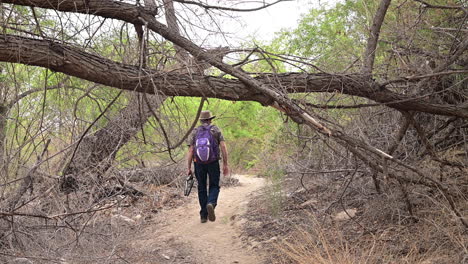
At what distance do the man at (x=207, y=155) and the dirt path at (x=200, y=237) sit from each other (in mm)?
397

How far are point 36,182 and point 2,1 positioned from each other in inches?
87.3

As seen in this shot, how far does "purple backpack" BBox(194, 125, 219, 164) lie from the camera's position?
6771mm

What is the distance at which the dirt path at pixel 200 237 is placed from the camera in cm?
568

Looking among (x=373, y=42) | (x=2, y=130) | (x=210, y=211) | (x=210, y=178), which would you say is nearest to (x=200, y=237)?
(x=210, y=211)

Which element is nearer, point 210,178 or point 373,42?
point 373,42

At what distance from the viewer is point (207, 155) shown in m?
6.77

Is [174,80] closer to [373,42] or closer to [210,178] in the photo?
[373,42]

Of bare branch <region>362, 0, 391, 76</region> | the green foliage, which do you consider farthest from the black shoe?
bare branch <region>362, 0, 391, 76</region>

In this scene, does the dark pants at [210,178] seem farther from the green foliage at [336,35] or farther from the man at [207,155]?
the green foliage at [336,35]

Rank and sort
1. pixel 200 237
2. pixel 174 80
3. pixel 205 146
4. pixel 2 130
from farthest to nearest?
pixel 205 146
pixel 200 237
pixel 2 130
pixel 174 80

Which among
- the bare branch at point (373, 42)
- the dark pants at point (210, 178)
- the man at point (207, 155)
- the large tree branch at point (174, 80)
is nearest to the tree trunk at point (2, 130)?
the large tree branch at point (174, 80)

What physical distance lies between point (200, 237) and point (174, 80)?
3391mm

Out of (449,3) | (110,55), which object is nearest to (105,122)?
(110,55)

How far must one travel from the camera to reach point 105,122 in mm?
6363
